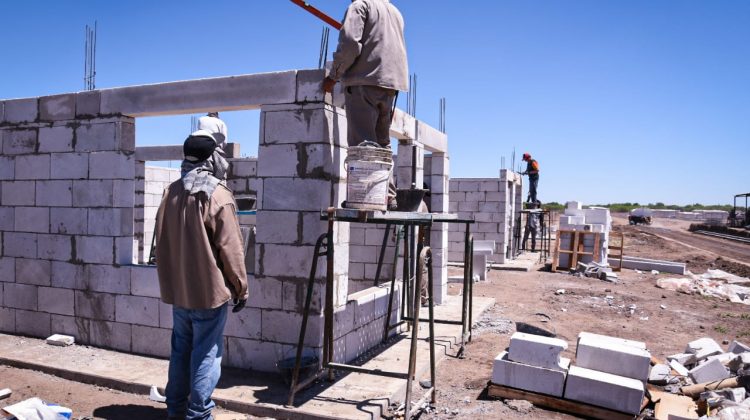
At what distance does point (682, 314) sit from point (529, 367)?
5.43 m

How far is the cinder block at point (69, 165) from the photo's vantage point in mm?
5326

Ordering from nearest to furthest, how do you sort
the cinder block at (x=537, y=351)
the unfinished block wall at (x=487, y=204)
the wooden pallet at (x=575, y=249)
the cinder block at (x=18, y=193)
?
1. the cinder block at (x=537, y=351)
2. the cinder block at (x=18, y=193)
3. the wooden pallet at (x=575, y=249)
4. the unfinished block wall at (x=487, y=204)

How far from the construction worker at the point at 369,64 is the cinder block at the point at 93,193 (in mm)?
2667

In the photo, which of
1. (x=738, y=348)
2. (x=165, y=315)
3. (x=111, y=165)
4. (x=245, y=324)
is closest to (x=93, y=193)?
(x=111, y=165)

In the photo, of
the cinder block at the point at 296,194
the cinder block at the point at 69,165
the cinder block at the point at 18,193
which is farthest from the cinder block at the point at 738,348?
the cinder block at the point at 18,193

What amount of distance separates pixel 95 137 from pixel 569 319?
666cm

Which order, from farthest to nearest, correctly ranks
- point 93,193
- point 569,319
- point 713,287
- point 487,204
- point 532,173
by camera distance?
point 532,173
point 487,204
point 713,287
point 569,319
point 93,193

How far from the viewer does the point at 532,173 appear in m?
15.9

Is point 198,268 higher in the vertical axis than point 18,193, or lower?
lower

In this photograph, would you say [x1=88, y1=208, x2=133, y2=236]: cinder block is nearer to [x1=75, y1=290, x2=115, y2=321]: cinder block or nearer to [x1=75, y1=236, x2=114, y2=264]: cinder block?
[x1=75, y1=236, x2=114, y2=264]: cinder block

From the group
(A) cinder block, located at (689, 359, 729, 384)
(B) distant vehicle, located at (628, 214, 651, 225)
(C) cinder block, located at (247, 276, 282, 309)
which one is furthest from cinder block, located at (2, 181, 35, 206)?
(B) distant vehicle, located at (628, 214, 651, 225)

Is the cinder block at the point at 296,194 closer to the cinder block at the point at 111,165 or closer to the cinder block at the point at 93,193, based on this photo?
the cinder block at the point at 111,165

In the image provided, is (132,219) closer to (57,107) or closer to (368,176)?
(57,107)

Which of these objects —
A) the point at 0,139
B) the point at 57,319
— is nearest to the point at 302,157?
the point at 57,319
